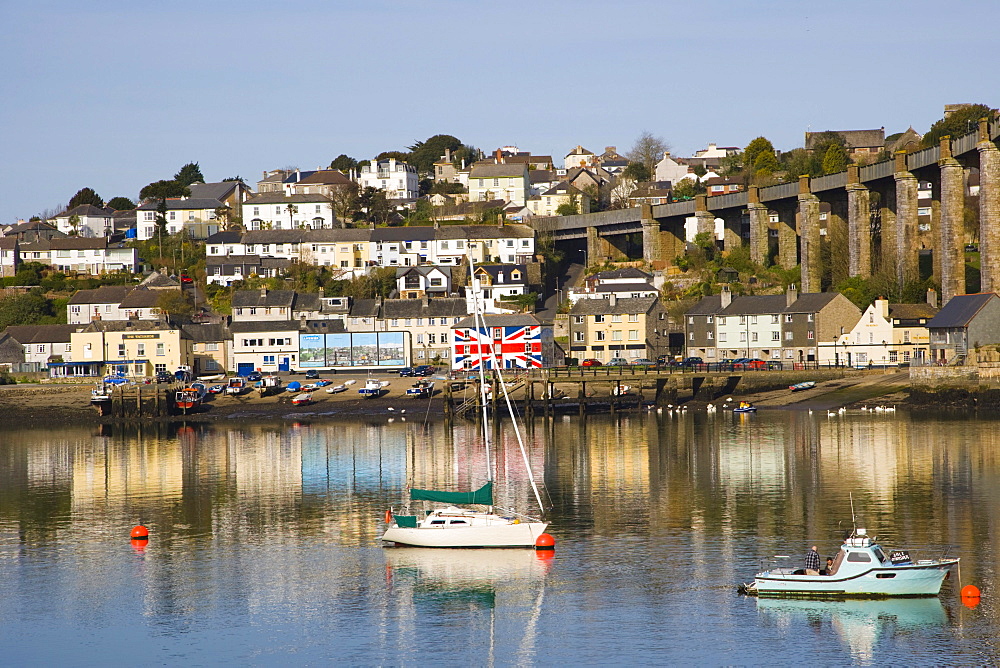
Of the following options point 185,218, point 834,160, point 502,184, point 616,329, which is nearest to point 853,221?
point 616,329

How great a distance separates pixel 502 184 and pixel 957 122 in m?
56.7

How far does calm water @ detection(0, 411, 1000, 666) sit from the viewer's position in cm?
2764

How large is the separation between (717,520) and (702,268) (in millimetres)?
69727

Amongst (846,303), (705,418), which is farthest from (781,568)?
(846,303)

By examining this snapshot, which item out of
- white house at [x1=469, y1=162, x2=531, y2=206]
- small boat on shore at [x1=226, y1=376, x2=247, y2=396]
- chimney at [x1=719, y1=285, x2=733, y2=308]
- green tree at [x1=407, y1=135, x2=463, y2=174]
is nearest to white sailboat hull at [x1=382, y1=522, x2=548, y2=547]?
small boat on shore at [x1=226, y1=376, x2=247, y2=396]

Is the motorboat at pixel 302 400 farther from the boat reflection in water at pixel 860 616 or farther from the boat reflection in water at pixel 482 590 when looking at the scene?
the boat reflection in water at pixel 860 616

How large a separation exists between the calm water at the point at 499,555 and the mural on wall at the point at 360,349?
110 feet

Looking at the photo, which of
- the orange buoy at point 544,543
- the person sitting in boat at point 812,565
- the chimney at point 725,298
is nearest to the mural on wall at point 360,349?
the chimney at point 725,298

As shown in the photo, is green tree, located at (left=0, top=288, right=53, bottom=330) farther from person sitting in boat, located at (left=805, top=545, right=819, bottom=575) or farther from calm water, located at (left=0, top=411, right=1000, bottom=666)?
person sitting in boat, located at (left=805, top=545, right=819, bottom=575)

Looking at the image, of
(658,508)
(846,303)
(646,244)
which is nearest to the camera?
(658,508)

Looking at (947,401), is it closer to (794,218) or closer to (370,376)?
(794,218)

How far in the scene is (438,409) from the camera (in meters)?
82.3

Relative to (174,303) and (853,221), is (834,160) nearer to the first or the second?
(853,221)

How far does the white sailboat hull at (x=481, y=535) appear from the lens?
119 feet
